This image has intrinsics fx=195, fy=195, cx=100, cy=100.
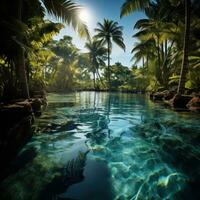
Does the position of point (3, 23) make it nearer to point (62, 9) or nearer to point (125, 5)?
point (62, 9)

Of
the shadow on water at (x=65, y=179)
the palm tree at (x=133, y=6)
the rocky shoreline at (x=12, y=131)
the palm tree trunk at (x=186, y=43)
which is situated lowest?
the shadow on water at (x=65, y=179)

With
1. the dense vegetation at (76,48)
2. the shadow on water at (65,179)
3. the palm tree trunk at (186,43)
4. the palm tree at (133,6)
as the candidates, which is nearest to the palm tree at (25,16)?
the dense vegetation at (76,48)

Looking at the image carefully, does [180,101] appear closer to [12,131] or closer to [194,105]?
[194,105]

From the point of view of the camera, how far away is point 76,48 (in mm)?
42750

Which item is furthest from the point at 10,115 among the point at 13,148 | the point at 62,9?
the point at 62,9

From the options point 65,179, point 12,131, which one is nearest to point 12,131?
point 12,131

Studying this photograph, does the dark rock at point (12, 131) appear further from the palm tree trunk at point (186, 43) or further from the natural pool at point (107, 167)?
the palm tree trunk at point (186, 43)

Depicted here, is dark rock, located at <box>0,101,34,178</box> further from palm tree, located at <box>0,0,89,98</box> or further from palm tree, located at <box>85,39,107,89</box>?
palm tree, located at <box>85,39,107,89</box>

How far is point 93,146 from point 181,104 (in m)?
8.90

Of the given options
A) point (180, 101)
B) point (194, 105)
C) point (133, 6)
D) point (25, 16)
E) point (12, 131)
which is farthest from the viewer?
point (133, 6)

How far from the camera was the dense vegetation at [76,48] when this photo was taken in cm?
740

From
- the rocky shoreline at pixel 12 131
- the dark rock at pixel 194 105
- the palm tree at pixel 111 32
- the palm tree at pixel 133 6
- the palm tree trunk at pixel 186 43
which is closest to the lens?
the rocky shoreline at pixel 12 131

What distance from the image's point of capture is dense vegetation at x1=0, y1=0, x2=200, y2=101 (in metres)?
7.40

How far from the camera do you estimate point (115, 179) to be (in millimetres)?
3217
